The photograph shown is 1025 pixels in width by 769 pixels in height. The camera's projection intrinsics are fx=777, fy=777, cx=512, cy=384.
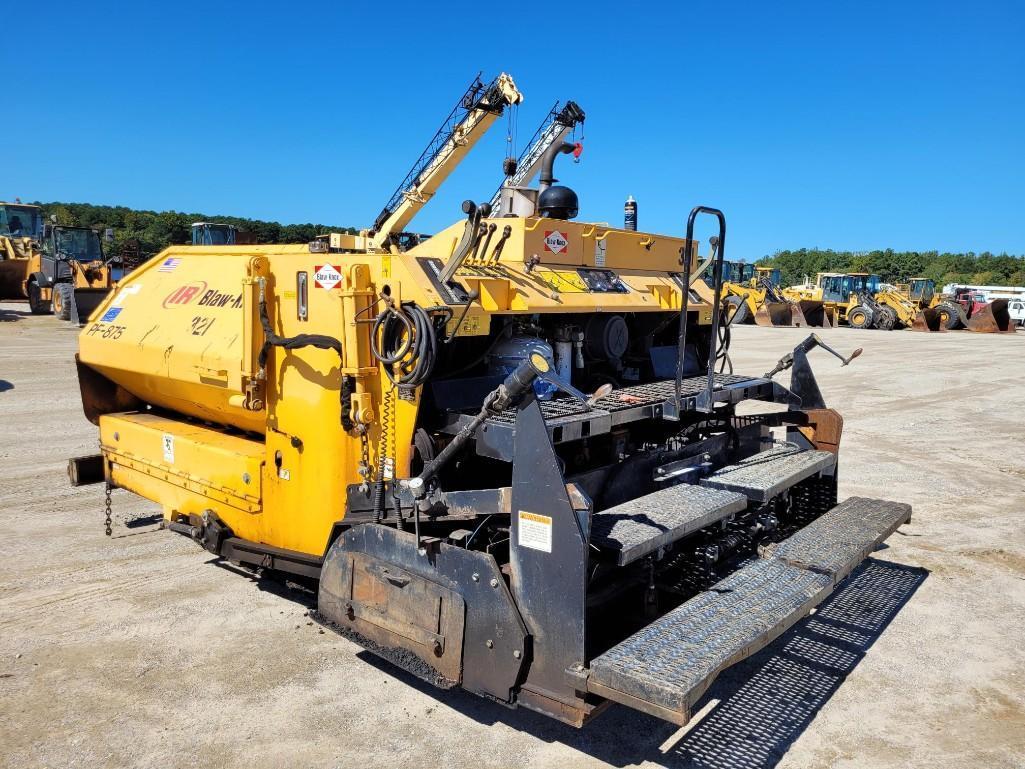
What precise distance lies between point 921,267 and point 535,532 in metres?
79.0

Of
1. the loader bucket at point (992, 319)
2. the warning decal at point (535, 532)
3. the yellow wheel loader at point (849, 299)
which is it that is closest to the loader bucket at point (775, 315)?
the yellow wheel loader at point (849, 299)

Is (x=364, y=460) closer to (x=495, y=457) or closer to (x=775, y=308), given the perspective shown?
(x=495, y=457)

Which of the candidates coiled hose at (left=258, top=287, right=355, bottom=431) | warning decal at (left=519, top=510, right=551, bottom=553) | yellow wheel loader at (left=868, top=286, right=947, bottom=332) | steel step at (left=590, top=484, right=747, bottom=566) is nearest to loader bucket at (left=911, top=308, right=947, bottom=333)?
yellow wheel loader at (left=868, top=286, right=947, bottom=332)

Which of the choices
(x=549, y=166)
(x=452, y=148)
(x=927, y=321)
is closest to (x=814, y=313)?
(x=927, y=321)

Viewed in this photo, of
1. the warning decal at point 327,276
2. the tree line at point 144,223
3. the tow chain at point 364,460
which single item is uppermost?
the tree line at point 144,223

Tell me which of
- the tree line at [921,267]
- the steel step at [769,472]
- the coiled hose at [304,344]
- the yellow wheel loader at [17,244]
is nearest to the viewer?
the coiled hose at [304,344]

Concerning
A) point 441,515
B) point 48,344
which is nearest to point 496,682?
point 441,515

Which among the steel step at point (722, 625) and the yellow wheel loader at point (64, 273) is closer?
the steel step at point (722, 625)

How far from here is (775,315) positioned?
31.3 m

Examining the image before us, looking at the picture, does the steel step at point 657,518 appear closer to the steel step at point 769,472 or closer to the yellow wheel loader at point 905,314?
the steel step at point 769,472

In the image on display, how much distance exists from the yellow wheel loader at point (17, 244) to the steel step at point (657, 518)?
2381 centimetres

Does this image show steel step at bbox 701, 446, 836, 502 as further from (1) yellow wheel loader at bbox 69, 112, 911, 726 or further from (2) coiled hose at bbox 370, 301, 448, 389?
(2) coiled hose at bbox 370, 301, 448, 389

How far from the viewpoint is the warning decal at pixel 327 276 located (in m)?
3.69

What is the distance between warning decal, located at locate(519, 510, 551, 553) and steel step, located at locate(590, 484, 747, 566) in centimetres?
21
